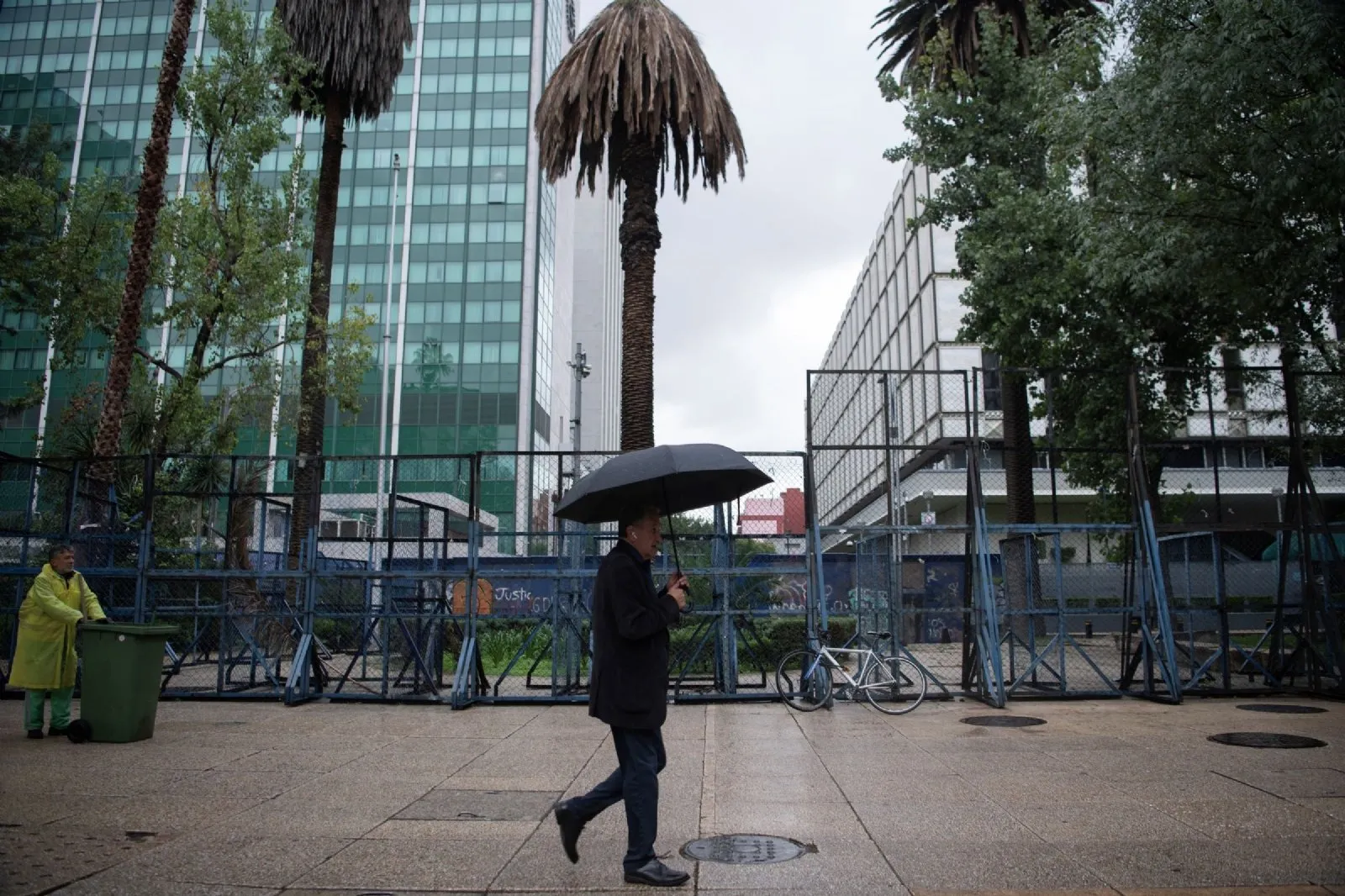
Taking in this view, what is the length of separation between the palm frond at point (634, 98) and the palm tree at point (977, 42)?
25.1ft

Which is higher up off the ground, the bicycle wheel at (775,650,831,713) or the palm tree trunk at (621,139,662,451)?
the palm tree trunk at (621,139,662,451)

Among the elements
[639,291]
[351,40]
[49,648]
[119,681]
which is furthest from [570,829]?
[351,40]

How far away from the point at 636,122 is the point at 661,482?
12367mm

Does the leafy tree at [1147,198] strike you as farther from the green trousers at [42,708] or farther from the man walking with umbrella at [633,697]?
the green trousers at [42,708]

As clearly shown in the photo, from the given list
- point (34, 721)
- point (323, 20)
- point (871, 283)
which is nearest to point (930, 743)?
point (34, 721)

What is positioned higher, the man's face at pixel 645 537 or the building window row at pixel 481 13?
the building window row at pixel 481 13

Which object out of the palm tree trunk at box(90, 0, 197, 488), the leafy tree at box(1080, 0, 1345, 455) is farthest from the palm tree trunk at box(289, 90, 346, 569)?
the leafy tree at box(1080, 0, 1345, 455)

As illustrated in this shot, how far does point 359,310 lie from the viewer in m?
20.8

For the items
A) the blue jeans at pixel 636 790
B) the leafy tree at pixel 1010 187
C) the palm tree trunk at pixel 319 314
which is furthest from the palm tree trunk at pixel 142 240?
the leafy tree at pixel 1010 187

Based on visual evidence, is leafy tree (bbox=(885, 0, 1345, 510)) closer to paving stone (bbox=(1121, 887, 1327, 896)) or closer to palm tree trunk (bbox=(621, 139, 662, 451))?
palm tree trunk (bbox=(621, 139, 662, 451))

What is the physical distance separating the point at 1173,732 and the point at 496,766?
6.22 meters

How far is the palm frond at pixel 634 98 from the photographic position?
1673cm

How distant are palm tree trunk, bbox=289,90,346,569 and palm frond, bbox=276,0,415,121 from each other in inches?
21.5

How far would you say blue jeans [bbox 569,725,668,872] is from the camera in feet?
15.6
